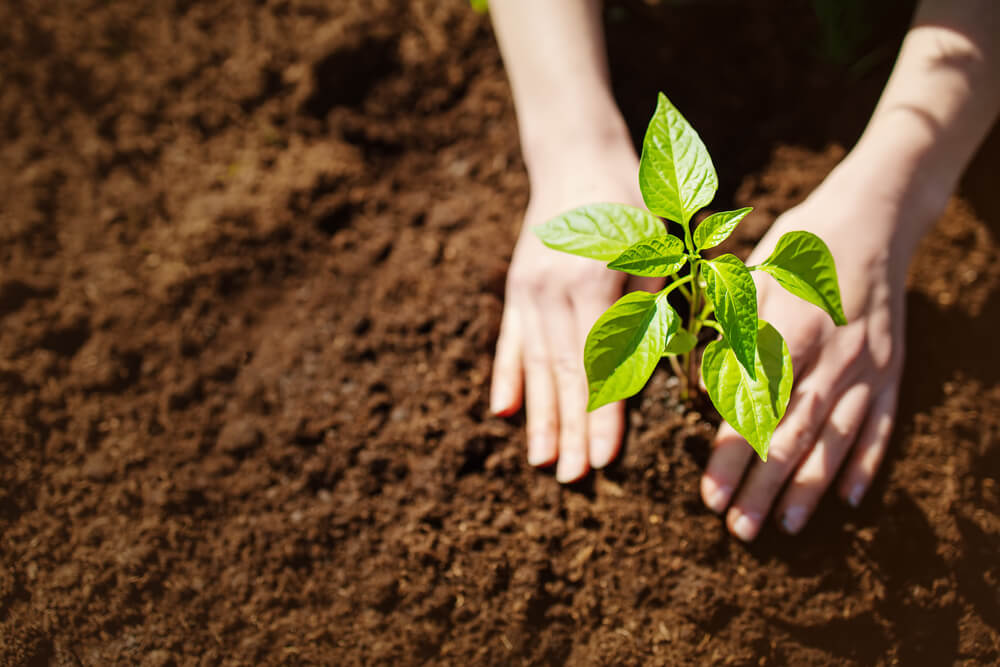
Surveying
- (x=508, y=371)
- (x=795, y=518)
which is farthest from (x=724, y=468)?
(x=508, y=371)

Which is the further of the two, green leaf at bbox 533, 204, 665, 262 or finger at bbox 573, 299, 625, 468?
finger at bbox 573, 299, 625, 468

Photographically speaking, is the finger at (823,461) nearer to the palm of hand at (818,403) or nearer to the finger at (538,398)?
the palm of hand at (818,403)

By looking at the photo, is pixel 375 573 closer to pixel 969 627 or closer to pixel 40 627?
pixel 40 627

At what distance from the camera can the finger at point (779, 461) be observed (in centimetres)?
134

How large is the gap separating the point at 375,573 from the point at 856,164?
1407 mm

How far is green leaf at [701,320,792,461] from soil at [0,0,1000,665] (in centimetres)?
47

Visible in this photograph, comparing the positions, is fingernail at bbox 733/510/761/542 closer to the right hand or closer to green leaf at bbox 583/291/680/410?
the right hand

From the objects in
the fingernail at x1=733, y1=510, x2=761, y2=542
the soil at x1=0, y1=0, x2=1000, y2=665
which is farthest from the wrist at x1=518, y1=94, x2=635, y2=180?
the fingernail at x1=733, y1=510, x2=761, y2=542

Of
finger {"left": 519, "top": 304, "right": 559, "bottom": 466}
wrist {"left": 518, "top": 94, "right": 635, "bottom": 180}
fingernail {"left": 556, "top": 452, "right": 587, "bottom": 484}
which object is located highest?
wrist {"left": 518, "top": 94, "right": 635, "bottom": 180}

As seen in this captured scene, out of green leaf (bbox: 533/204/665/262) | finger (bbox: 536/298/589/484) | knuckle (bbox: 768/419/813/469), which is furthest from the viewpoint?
finger (bbox: 536/298/589/484)

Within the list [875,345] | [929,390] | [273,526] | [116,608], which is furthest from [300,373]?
[929,390]

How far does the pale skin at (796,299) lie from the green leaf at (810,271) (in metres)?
0.38

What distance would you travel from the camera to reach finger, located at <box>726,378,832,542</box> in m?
1.34

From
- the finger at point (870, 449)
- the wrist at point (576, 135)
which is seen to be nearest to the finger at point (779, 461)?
the finger at point (870, 449)
